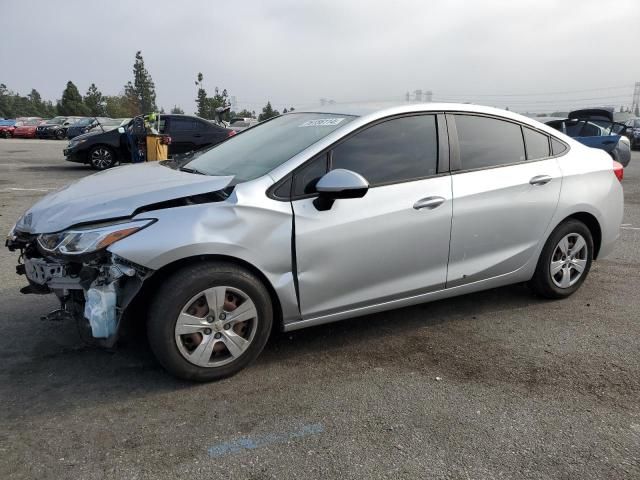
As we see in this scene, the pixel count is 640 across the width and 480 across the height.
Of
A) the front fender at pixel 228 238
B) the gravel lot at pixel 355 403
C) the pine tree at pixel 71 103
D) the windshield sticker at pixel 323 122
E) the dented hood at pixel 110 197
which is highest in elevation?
the pine tree at pixel 71 103

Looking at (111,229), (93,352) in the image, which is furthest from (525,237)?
(93,352)

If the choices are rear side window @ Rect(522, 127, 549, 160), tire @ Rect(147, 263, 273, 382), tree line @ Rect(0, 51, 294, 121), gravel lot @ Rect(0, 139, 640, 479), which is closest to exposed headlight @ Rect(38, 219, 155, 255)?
tire @ Rect(147, 263, 273, 382)

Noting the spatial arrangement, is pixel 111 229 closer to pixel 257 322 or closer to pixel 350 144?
pixel 257 322

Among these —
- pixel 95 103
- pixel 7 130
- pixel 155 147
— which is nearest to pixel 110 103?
pixel 95 103

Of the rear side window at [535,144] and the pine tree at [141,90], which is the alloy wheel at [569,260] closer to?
the rear side window at [535,144]

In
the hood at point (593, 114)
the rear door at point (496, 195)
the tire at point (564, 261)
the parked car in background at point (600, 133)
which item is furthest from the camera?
the hood at point (593, 114)

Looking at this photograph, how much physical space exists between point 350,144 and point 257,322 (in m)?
1.26

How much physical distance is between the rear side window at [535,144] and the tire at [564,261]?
1.95ft

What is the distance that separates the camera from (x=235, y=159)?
3734 mm

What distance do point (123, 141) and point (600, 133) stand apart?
11.7 m

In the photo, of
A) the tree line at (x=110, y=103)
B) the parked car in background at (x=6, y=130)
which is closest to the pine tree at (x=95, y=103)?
the tree line at (x=110, y=103)

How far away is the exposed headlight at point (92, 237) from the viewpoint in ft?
9.21

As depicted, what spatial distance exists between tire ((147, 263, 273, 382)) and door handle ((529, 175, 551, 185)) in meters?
2.24

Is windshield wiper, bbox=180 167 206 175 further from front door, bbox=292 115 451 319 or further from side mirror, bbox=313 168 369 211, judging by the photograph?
side mirror, bbox=313 168 369 211
